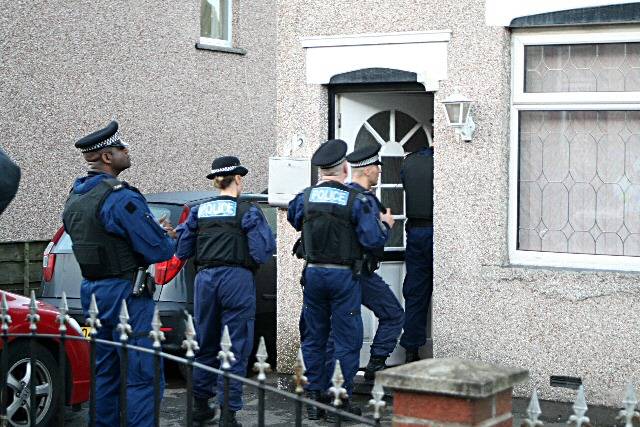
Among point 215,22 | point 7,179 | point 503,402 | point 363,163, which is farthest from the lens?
point 215,22

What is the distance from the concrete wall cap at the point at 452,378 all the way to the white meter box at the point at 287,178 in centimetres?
544

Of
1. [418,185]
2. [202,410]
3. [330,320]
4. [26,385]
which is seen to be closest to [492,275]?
[418,185]

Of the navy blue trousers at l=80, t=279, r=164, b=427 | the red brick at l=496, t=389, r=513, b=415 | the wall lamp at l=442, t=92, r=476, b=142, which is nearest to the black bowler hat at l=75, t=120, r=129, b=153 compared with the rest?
the navy blue trousers at l=80, t=279, r=164, b=427

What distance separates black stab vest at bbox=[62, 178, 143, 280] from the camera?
7070 mm

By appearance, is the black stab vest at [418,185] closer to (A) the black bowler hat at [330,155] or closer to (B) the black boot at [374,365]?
(B) the black boot at [374,365]

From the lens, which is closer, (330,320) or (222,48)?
(330,320)

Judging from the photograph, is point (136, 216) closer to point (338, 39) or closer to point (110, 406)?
point (110, 406)

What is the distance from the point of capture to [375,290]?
9.11 m

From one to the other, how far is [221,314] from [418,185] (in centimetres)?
235

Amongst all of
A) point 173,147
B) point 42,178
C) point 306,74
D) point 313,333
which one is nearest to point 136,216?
point 313,333

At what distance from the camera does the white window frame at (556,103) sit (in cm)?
873

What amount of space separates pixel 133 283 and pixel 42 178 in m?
7.21

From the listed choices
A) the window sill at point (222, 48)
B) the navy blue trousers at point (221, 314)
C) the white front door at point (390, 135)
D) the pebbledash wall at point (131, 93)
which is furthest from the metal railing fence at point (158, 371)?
the window sill at point (222, 48)

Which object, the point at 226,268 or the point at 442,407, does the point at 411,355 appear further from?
the point at 442,407
